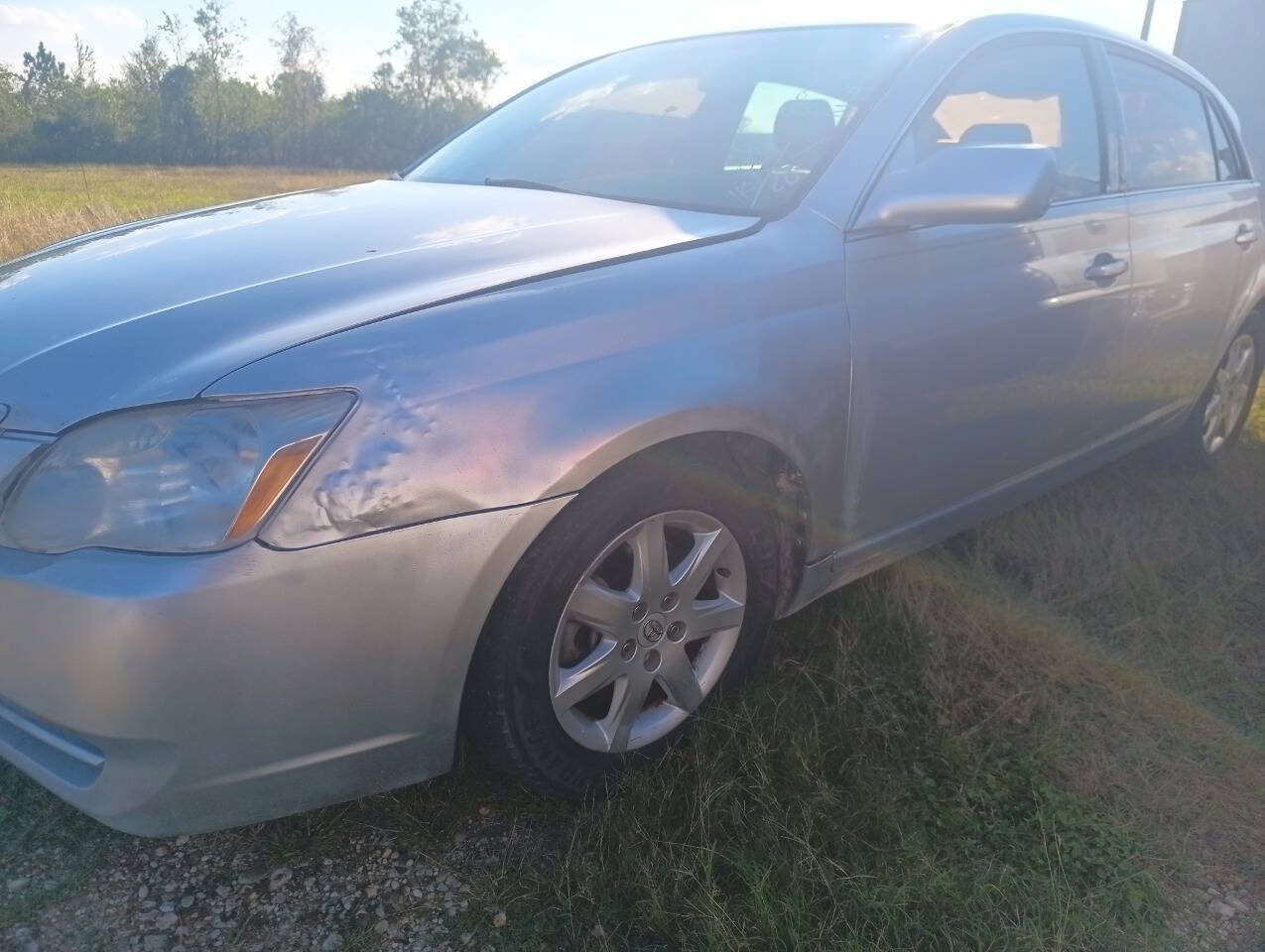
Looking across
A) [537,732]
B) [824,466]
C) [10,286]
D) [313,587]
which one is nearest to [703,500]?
[824,466]

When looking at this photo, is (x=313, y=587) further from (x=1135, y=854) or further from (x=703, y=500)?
(x=1135, y=854)

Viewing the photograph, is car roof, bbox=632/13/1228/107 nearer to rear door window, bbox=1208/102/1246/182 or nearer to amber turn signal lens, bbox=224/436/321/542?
rear door window, bbox=1208/102/1246/182

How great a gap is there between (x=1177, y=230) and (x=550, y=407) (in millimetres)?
2493

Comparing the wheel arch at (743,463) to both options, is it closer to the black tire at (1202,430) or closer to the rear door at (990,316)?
the rear door at (990,316)

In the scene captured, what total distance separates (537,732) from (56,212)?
828 cm

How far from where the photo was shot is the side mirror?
208 cm

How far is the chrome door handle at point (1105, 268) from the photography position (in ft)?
8.89

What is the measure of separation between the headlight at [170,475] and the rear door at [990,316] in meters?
1.15

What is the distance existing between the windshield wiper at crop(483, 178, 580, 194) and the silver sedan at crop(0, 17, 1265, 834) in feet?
0.11

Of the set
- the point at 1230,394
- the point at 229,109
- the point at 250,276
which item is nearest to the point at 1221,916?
the point at 250,276

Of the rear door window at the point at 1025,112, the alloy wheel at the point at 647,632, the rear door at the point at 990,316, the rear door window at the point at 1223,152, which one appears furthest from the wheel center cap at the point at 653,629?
the rear door window at the point at 1223,152

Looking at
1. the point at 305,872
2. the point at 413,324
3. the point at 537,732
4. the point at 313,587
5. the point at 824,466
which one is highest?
the point at 413,324

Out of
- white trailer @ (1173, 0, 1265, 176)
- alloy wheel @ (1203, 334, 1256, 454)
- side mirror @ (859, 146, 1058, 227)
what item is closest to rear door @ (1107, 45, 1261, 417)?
alloy wheel @ (1203, 334, 1256, 454)

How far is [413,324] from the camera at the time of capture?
5.17ft
